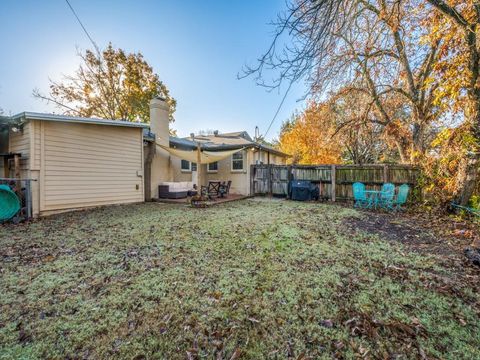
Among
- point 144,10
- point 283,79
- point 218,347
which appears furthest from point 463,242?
point 144,10

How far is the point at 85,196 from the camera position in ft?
22.7

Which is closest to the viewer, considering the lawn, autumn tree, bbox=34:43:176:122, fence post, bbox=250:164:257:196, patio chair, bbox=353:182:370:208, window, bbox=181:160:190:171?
the lawn

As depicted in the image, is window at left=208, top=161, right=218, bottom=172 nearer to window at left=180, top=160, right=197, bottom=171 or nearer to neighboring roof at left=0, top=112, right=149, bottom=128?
window at left=180, top=160, right=197, bottom=171

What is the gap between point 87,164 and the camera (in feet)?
22.6

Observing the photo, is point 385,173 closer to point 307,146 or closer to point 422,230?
point 422,230

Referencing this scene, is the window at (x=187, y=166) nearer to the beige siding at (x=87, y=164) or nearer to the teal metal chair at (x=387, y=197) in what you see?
the beige siding at (x=87, y=164)

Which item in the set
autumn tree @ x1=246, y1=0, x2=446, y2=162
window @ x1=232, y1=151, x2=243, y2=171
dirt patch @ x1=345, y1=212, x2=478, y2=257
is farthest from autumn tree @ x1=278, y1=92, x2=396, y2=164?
dirt patch @ x1=345, y1=212, x2=478, y2=257

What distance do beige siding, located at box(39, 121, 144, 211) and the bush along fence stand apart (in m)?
5.74

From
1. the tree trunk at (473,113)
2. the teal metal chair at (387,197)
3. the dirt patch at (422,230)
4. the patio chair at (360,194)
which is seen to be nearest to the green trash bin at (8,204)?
the dirt patch at (422,230)

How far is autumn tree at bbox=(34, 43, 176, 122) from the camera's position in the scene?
1658 centimetres

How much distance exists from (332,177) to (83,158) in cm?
914

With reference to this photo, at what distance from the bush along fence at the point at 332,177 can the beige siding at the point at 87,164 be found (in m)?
5.74

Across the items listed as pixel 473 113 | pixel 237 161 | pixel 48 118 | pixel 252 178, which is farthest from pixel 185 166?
pixel 473 113

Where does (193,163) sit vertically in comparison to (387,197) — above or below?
above
